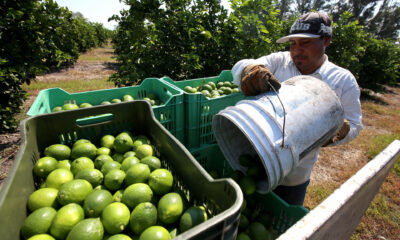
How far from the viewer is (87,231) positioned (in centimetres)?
112

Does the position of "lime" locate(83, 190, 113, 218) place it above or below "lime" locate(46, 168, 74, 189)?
below

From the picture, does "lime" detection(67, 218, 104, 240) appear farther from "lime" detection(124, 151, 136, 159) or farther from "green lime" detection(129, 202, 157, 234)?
"lime" detection(124, 151, 136, 159)

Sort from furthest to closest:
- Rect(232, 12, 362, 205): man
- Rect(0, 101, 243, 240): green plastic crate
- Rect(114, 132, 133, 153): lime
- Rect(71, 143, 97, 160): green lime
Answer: Rect(232, 12, 362, 205): man, Rect(114, 132, 133, 153): lime, Rect(71, 143, 97, 160): green lime, Rect(0, 101, 243, 240): green plastic crate

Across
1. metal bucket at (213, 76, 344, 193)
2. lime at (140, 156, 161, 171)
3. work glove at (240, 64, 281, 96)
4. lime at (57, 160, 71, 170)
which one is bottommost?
lime at (57, 160, 71, 170)

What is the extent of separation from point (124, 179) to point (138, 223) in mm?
433

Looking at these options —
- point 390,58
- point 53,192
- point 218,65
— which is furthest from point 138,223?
point 390,58

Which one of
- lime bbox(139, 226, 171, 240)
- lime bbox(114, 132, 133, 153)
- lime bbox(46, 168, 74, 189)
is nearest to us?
lime bbox(139, 226, 171, 240)

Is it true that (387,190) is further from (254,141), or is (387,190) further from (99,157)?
(99,157)

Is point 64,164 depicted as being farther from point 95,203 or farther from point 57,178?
point 95,203

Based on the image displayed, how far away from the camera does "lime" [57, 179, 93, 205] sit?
1.34 m

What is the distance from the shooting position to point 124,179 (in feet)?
5.17

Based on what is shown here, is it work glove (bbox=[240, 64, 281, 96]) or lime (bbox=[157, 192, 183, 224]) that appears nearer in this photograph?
lime (bbox=[157, 192, 183, 224])

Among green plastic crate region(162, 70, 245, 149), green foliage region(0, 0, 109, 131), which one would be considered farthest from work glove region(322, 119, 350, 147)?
green foliage region(0, 0, 109, 131)

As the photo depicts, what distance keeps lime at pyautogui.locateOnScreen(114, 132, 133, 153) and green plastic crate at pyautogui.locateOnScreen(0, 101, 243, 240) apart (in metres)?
0.20
